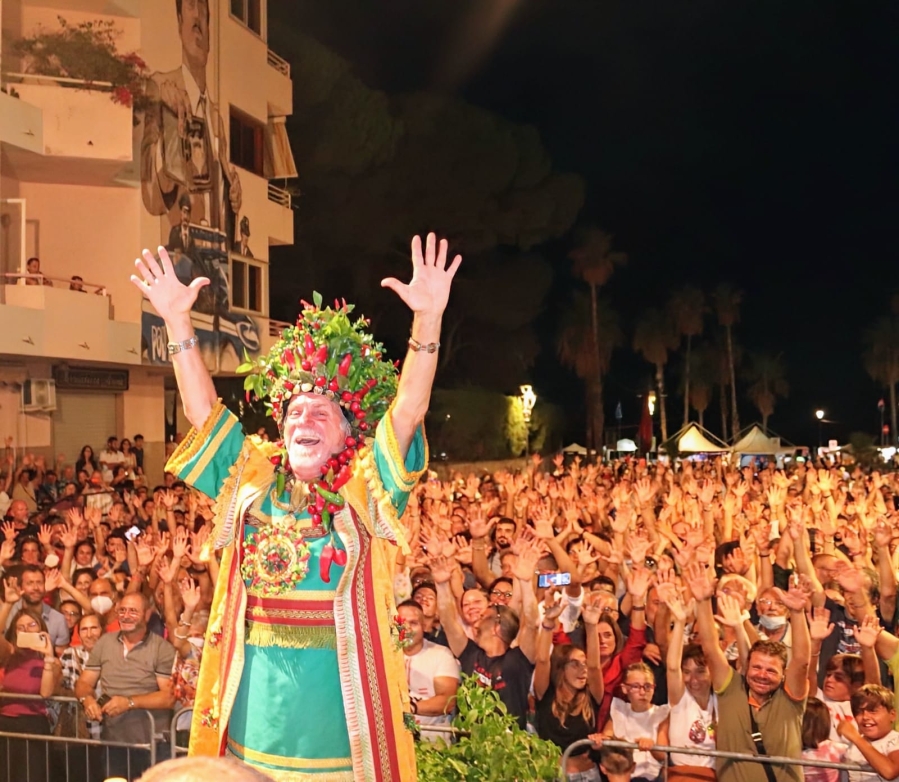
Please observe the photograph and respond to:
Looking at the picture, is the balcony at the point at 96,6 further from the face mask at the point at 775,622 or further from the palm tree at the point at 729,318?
the palm tree at the point at 729,318

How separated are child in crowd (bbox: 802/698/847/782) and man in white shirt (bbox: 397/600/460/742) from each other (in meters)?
1.64

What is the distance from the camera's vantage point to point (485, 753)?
3.91m

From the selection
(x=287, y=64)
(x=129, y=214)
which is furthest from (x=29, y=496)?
(x=287, y=64)

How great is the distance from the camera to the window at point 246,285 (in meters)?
20.5

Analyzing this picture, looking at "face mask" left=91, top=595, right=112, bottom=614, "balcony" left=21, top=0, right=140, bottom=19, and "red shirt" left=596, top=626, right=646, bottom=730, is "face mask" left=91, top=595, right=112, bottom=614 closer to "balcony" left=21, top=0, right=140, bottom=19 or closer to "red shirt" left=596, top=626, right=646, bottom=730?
"red shirt" left=596, top=626, right=646, bottom=730

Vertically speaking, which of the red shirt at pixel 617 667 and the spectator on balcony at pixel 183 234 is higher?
the spectator on balcony at pixel 183 234

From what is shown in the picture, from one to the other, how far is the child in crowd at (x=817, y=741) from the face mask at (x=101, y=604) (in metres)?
4.14

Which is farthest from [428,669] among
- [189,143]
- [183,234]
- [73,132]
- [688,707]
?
[189,143]

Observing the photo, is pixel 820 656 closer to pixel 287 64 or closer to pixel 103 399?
pixel 103 399

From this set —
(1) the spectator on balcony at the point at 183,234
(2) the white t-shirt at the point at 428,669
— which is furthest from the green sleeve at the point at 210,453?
(1) the spectator on balcony at the point at 183,234

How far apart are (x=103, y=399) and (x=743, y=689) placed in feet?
47.5

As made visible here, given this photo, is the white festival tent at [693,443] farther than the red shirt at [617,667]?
Yes

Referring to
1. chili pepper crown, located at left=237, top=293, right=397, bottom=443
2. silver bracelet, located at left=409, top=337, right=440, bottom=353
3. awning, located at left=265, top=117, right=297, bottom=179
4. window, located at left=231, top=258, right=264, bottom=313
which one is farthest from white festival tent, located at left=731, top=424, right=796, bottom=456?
silver bracelet, located at left=409, top=337, right=440, bottom=353

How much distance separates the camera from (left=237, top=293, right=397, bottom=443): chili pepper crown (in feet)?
11.6
